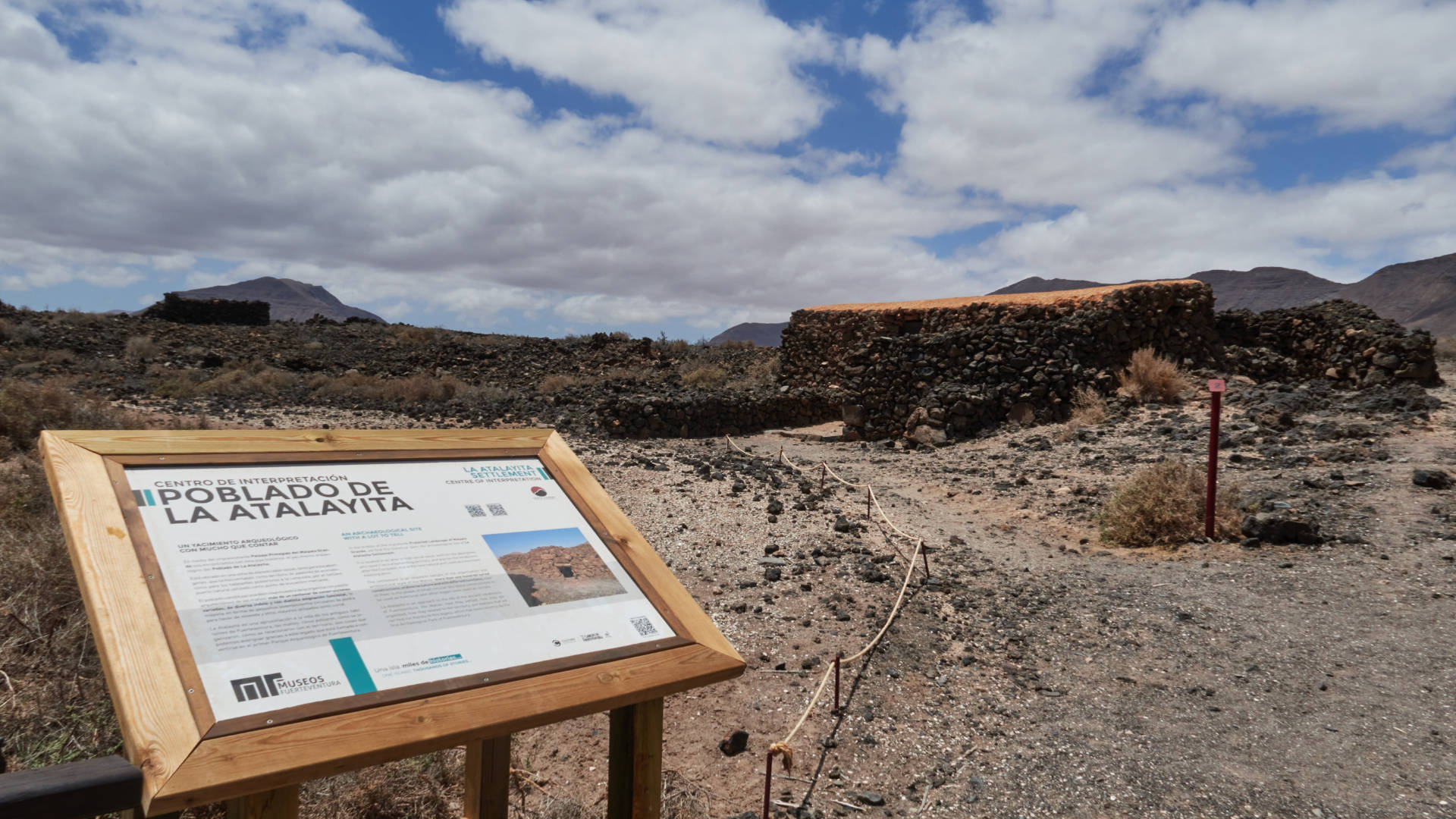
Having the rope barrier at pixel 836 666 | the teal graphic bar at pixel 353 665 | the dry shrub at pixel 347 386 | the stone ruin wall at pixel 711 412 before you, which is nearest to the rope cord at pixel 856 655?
the rope barrier at pixel 836 666

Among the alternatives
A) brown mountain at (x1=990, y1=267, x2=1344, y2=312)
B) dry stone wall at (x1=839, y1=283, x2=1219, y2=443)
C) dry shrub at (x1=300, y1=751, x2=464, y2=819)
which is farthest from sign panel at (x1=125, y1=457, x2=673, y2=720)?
brown mountain at (x1=990, y1=267, x2=1344, y2=312)

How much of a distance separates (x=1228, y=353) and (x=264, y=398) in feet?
55.5

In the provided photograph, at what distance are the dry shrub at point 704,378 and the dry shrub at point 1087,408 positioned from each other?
907 cm

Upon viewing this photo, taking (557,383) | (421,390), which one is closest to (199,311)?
(421,390)

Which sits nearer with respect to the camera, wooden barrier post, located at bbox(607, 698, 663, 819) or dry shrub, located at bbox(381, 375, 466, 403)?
wooden barrier post, located at bbox(607, 698, 663, 819)

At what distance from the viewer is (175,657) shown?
149cm

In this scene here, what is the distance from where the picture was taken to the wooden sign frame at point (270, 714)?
138 cm

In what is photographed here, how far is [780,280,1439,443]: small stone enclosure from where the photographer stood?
11.2 metres

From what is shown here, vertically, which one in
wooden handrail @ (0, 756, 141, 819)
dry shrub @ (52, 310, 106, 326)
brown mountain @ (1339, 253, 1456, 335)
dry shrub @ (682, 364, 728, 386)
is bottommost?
wooden handrail @ (0, 756, 141, 819)

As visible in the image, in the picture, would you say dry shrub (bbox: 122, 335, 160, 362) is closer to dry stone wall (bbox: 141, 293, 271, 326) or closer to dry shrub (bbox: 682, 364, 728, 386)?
dry stone wall (bbox: 141, 293, 271, 326)

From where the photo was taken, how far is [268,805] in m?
1.52

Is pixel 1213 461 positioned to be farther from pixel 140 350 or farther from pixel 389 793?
pixel 140 350

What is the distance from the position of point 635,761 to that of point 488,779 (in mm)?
395

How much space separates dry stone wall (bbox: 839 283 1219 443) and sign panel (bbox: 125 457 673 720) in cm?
968
